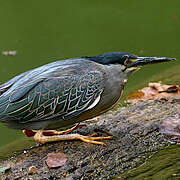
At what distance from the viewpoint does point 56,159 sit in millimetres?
2656

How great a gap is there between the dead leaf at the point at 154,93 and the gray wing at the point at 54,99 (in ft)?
5.03

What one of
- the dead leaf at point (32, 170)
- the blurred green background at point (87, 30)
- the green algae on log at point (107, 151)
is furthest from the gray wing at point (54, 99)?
the blurred green background at point (87, 30)

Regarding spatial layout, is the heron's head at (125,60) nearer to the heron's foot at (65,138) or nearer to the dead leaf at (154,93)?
the heron's foot at (65,138)

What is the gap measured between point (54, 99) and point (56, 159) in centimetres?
51

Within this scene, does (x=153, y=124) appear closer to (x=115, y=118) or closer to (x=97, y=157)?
(x=115, y=118)

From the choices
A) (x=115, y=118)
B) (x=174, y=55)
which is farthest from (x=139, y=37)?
(x=115, y=118)

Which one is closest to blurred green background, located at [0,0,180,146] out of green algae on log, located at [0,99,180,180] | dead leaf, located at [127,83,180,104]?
dead leaf, located at [127,83,180,104]

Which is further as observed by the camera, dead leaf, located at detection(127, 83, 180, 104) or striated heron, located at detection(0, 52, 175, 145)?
dead leaf, located at detection(127, 83, 180, 104)

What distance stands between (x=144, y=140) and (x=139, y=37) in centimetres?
512

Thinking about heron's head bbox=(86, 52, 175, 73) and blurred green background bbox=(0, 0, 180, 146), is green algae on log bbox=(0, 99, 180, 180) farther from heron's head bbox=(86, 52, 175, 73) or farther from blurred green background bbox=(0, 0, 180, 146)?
blurred green background bbox=(0, 0, 180, 146)

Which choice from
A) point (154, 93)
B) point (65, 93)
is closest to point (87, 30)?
point (154, 93)

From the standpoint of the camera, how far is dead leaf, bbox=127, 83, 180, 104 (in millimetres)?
4176

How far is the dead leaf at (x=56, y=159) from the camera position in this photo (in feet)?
8.52

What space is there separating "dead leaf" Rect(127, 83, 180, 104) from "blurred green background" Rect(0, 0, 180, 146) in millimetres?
1162
